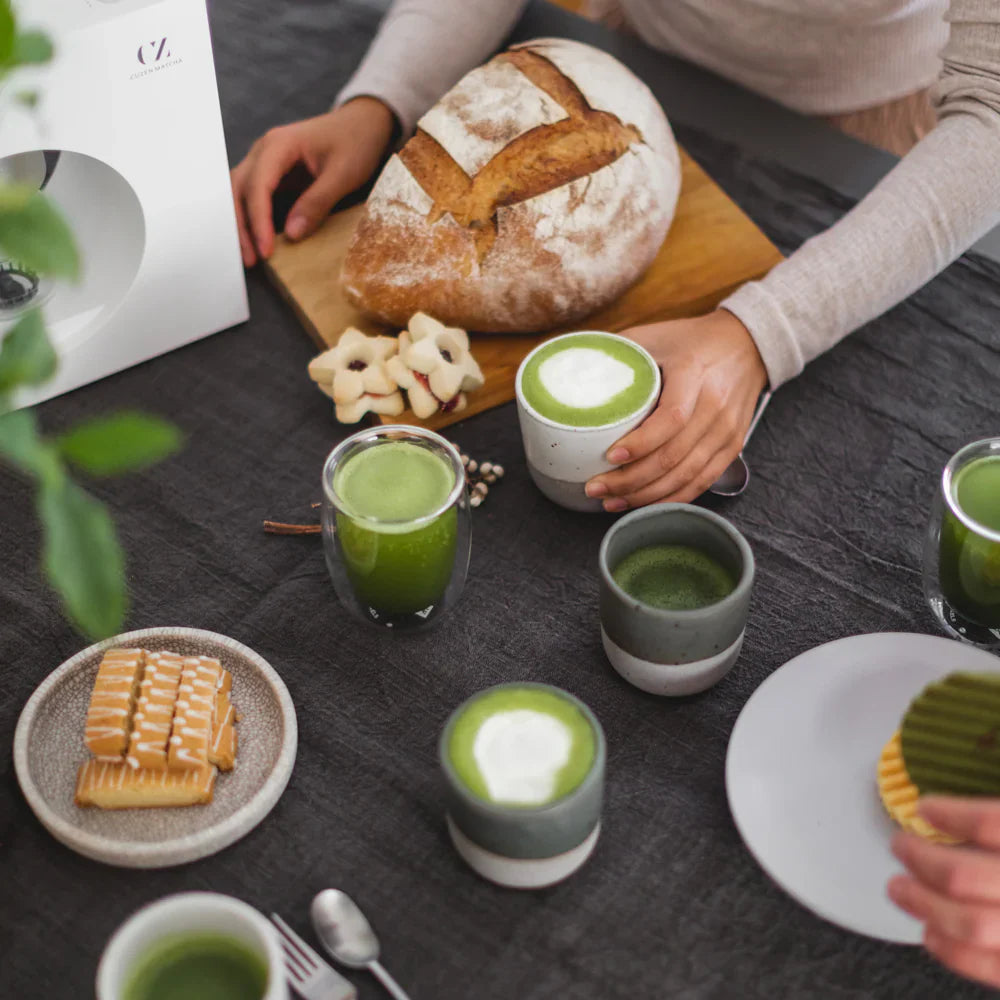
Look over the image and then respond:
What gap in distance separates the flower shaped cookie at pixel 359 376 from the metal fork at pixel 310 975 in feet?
1.68

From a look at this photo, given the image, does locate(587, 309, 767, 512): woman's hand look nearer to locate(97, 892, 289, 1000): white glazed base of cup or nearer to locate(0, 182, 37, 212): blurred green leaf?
locate(97, 892, 289, 1000): white glazed base of cup

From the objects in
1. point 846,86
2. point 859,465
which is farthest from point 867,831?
point 846,86

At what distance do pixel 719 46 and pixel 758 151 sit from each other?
20 centimetres

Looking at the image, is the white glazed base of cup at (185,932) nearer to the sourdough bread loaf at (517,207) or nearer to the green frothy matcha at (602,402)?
the green frothy matcha at (602,402)

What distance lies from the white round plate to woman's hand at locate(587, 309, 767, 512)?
220 mm

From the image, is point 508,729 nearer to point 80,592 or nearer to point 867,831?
point 867,831

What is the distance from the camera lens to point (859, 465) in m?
1.10

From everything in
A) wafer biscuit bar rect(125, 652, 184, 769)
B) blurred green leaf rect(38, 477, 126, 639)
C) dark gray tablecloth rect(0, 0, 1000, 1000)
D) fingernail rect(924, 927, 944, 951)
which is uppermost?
blurred green leaf rect(38, 477, 126, 639)

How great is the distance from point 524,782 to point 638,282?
68 cm

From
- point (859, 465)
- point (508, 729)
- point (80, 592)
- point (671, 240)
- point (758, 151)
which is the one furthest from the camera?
point (758, 151)

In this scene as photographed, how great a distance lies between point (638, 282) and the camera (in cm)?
124

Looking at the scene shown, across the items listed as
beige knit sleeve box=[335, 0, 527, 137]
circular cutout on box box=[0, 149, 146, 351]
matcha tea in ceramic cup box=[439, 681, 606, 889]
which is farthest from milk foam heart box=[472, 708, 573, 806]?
beige knit sleeve box=[335, 0, 527, 137]

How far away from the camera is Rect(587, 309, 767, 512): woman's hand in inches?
38.9

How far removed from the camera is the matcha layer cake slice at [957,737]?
28.5 inches
